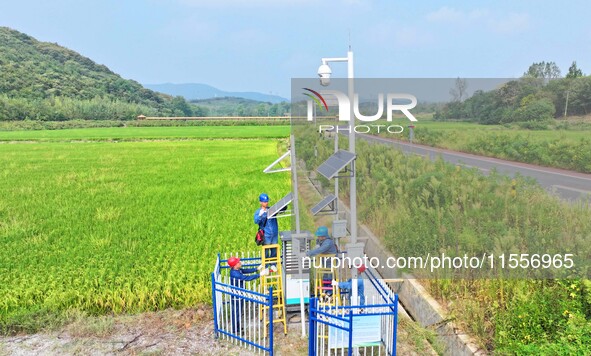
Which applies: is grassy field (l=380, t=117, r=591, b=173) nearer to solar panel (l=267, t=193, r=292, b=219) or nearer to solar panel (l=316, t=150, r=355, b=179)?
solar panel (l=316, t=150, r=355, b=179)

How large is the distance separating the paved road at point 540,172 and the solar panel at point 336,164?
384cm

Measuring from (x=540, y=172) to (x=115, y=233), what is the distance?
9.27 metres

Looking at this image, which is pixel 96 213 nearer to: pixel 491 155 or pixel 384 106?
pixel 384 106

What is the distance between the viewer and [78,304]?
6.71 meters

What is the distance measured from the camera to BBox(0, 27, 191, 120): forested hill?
72375mm

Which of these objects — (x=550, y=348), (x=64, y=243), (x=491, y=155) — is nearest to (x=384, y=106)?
(x=491, y=155)

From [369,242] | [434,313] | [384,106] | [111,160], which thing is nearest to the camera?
[434,313]

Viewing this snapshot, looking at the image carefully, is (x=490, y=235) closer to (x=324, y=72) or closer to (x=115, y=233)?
(x=324, y=72)

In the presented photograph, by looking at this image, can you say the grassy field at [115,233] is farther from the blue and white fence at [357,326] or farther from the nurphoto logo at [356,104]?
the nurphoto logo at [356,104]

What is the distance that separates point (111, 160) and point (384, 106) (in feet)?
74.7

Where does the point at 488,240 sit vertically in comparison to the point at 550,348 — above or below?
above

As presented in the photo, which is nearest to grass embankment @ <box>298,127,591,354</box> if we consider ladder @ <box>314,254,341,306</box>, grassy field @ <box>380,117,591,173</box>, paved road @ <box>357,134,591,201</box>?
paved road @ <box>357,134,591,201</box>

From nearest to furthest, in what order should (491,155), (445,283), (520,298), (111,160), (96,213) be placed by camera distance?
(520,298) < (445,283) < (491,155) < (96,213) < (111,160)

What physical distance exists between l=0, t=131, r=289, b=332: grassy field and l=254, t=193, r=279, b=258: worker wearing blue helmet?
4.91 ft
